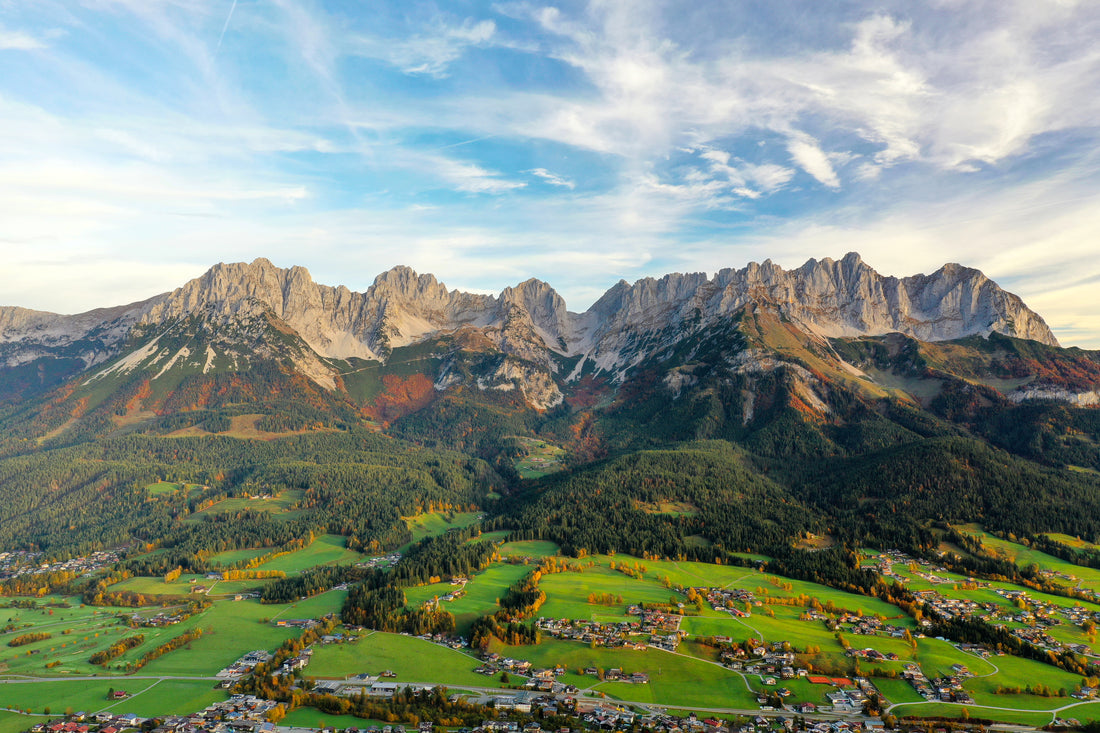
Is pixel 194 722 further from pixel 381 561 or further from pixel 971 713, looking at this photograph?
pixel 971 713

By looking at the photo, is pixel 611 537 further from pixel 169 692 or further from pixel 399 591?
pixel 169 692

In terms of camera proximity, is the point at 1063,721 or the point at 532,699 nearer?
the point at 1063,721

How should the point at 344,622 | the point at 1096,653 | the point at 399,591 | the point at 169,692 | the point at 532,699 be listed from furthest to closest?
1. the point at 399,591
2. the point at 344,622
3. the point at 1096,653
4. the point at 169,692
5. the point at 532,699

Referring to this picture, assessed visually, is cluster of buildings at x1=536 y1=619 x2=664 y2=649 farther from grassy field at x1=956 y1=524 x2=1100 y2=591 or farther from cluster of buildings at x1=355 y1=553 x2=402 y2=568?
grassy field at x1=956 y1=524 x2=1100 y2=591

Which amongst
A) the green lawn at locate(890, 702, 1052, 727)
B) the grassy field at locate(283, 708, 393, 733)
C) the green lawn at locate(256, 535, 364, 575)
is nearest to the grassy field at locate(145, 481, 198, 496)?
the green lawn at locate(256, 535, 364, 575)

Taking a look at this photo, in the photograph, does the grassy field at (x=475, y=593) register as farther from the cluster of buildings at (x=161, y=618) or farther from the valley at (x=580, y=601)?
the cluster of buildings at (x=161, y=618)

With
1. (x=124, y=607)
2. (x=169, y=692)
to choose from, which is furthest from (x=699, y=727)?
(x=124, y=607)

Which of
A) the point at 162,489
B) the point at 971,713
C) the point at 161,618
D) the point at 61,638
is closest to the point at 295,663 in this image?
the point at 161,618
